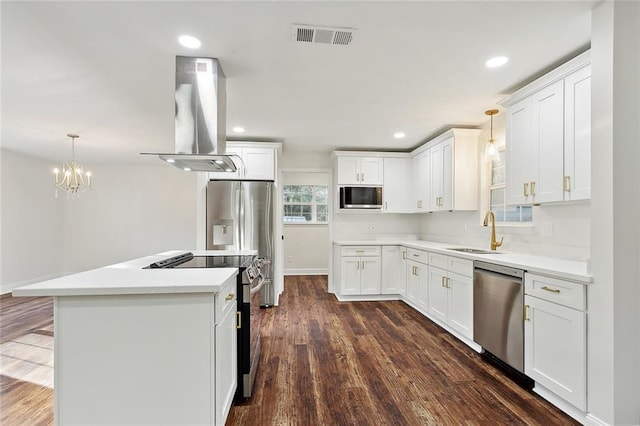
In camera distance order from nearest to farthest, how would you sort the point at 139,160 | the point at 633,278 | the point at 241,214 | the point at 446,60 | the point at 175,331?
the point at 175,331
the point at 633,278
the point at 446,60
the point at 241,214
the point at 139,160

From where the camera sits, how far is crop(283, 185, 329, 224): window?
702cm

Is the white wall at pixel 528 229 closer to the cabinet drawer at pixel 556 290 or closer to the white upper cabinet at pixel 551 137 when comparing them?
the white upper cabinet at pixel 551 137

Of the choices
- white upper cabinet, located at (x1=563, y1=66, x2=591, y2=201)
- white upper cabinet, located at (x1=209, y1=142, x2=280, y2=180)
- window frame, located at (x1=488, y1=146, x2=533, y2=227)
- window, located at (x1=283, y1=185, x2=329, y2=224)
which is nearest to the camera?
white upper cabinet, located at (x1=563, y1=66, x2=591, y2=201)

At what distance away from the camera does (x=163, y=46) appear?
2.11 m

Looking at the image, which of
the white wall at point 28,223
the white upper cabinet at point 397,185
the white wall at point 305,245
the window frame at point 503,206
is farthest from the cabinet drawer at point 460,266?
the white wall at point 28,223

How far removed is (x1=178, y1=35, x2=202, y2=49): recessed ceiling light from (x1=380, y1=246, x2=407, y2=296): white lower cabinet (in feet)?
11.5

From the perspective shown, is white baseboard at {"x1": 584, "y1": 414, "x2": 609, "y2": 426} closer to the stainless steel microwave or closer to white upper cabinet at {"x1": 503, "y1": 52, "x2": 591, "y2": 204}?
white upper cabinet at {"x1": 503, "y1": 52, "x2": 591, "y2": 204}

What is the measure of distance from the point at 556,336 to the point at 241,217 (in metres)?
3.51

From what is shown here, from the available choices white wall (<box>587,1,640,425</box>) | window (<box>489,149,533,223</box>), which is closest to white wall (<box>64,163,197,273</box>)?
window (<box>489,149,533,223</box>)

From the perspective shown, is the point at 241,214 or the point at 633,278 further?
the point at 241,214

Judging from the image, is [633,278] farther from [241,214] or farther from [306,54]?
[241,214]

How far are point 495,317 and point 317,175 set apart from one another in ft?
16.4

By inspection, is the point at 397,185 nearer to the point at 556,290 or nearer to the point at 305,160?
the point at 305,160

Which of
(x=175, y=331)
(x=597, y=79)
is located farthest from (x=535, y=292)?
(x=175, y=331)
